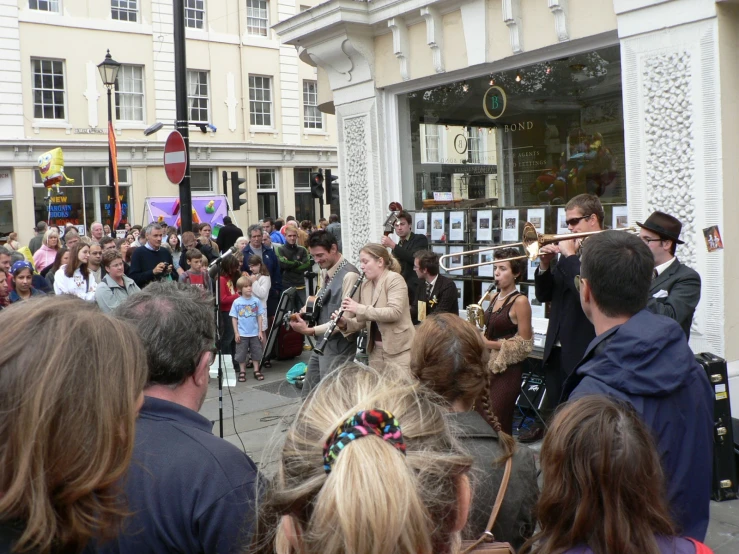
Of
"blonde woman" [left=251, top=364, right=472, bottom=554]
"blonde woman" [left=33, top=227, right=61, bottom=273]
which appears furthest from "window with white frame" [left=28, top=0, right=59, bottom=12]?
"blonde woman" [left=251, top=364, right=472, bottom=554]

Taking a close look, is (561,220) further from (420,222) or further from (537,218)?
(420,222)

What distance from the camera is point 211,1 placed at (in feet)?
86.9

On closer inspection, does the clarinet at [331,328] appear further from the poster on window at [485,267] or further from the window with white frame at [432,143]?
the window with white frame at [432,143]

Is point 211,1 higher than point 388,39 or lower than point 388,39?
higher

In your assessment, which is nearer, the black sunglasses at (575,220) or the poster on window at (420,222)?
the black sunglasses at (575,220)

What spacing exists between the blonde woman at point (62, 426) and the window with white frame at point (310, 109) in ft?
92.9

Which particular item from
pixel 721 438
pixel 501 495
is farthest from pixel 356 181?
pixel 501 495

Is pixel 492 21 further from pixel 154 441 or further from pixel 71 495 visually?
pixel 71 495

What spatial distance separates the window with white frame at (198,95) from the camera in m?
26.2

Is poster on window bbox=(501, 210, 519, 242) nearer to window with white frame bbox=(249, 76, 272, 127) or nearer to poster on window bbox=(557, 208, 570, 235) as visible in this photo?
poster on window bbox=(557, 208, 570, 235)

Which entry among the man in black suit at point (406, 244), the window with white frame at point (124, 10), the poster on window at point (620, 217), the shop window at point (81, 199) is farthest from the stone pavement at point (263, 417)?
the window with white frame at point (124, 10)

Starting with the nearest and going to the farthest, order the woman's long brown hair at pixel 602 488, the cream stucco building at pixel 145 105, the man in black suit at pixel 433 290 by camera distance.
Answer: the woman's long brown hair at pixel 602 488, the man in black suit at pixel 433 290, the cream stucco building at pixel 145 105

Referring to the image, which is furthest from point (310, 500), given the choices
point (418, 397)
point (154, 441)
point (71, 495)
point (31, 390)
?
point (154, 441)

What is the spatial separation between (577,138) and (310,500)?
6.47 meters
